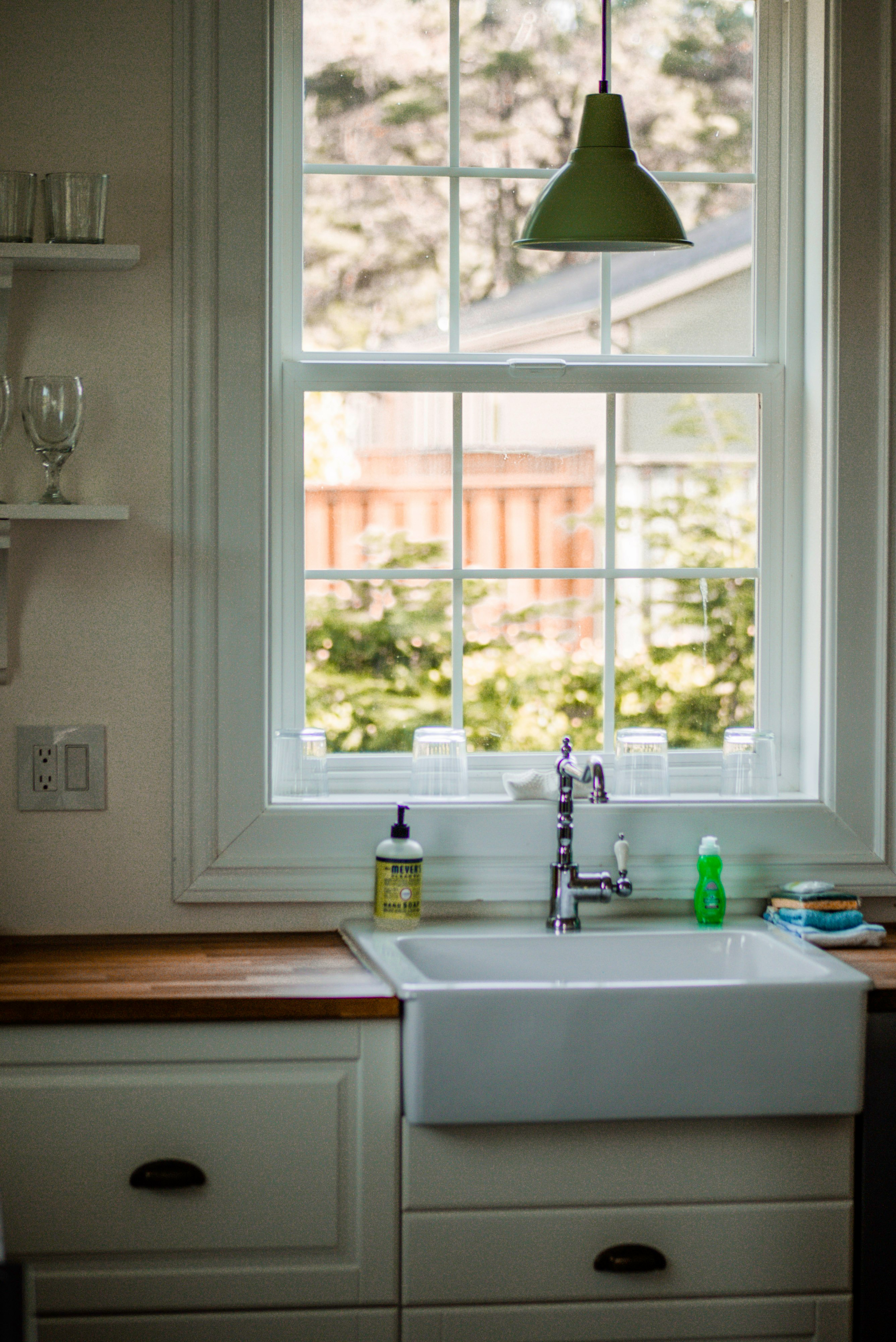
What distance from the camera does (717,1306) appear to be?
75.6 inches

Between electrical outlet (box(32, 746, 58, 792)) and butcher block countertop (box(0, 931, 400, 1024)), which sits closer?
butcher block countertop (box(0, 931, 400, 1024))

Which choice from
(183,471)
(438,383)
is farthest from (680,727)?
(183,471)

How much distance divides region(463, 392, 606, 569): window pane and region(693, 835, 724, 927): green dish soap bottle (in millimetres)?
574

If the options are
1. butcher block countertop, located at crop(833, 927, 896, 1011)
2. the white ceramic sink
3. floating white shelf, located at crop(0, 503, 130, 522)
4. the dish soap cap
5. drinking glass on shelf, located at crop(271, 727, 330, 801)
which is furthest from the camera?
drinking glass on shelf, located at crop(271, 727, 330, 801)

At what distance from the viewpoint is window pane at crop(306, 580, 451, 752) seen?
2.51 meters

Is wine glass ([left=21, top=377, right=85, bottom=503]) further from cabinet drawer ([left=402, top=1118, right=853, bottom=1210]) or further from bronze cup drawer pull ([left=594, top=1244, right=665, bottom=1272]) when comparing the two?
bronze cup drawer pull ([left=594, top=1244, right=665, bottom=1272])

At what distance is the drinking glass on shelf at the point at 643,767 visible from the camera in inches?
97.1

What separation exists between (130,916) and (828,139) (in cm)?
178

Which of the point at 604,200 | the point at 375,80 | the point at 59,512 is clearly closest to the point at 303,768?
the point at 59,512

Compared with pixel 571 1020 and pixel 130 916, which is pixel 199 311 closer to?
pixel 130 916

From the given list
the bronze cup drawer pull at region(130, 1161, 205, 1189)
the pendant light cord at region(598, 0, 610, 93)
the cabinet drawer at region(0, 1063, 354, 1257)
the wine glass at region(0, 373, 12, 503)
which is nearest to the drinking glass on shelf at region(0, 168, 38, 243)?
the wine glass at region(0, 373, 12, 503)

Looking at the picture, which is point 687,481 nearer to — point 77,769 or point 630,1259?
point 77,769

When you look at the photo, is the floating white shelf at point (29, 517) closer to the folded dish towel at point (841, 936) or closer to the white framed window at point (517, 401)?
the white framed window at point (517, 401)

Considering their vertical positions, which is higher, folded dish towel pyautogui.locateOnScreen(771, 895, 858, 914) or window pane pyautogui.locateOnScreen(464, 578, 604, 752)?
window pane pyautogui.locateOnScreen(464, 578, 604, 752)
